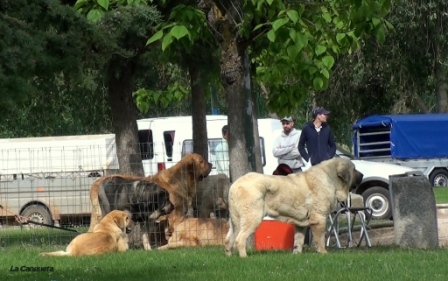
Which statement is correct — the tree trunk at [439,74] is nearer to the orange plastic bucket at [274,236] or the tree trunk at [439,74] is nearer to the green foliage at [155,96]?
the green foliage at [155,96]

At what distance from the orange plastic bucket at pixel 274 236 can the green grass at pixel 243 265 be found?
545 mm

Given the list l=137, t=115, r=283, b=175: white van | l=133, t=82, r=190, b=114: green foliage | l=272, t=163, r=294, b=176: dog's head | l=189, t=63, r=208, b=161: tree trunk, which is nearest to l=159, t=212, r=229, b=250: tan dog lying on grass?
l=272, t=163, r=294, b=176: dog's head

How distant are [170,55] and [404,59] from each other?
955 inches

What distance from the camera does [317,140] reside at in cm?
1605

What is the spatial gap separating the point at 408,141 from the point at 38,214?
17.6 meters

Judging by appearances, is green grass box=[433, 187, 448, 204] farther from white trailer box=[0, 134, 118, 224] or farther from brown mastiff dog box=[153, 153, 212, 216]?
brown mastiff dog box=[153, 153, 212, 216]

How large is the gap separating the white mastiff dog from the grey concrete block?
63 cm

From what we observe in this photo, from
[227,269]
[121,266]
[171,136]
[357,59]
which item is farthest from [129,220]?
[357,59]

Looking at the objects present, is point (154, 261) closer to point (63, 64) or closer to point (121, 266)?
point (121, 266)

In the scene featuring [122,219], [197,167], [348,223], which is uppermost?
[197,167]

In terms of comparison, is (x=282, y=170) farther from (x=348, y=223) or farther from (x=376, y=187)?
(x=376, y=187)

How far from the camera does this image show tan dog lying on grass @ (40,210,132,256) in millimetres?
14094

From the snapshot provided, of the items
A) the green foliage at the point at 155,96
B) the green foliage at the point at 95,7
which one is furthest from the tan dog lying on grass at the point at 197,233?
the green foliage at the point at 155,96

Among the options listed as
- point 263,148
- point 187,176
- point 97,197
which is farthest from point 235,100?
point 263,148
